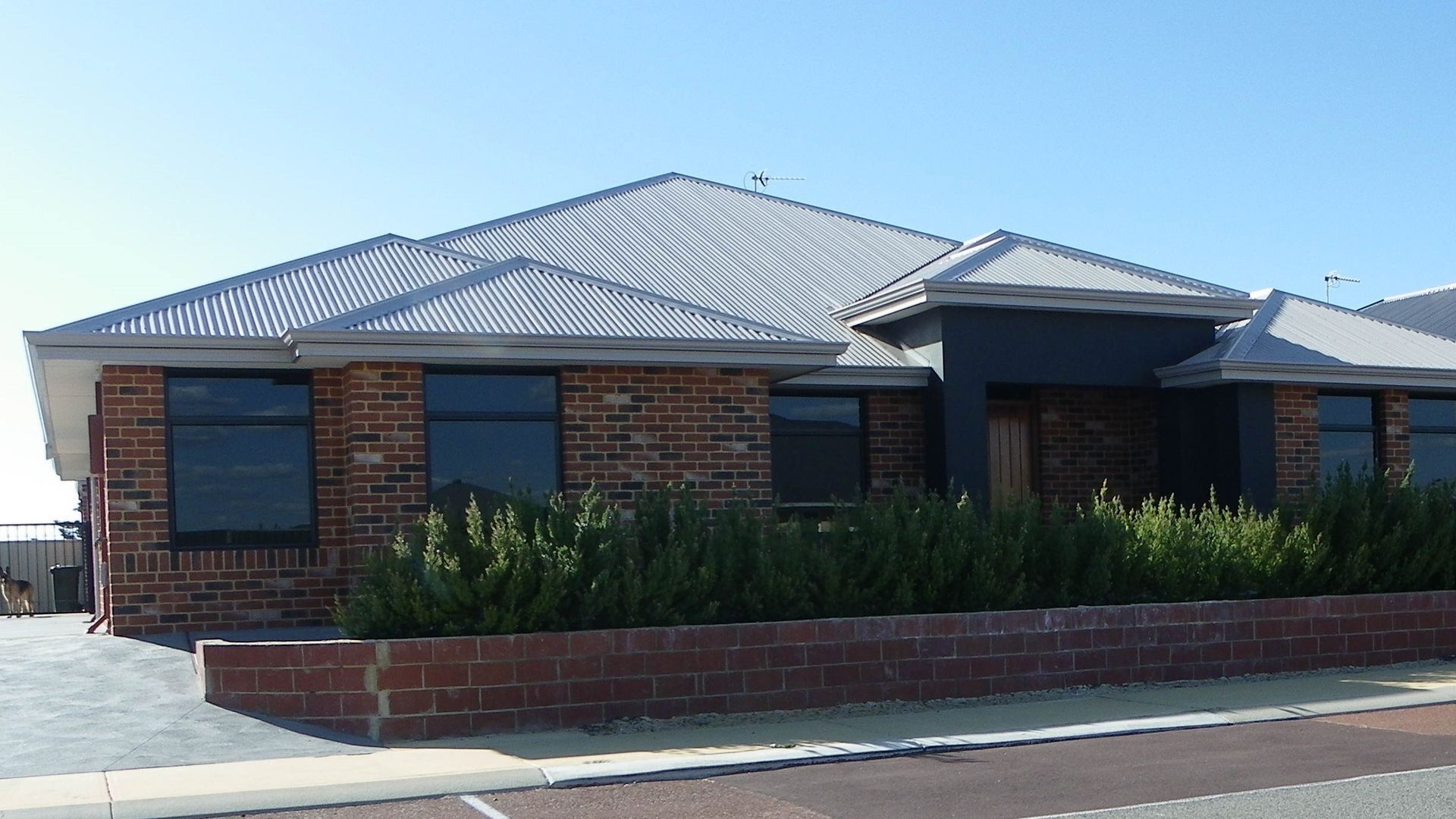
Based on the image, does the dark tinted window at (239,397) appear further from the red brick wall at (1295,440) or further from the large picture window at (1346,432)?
the large picture window at (1346,432)

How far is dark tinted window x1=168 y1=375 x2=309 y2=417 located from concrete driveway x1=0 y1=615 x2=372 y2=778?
2275 millimetres

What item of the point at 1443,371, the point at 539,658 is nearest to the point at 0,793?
the point at 539,658

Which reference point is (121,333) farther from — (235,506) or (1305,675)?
(1305,675)

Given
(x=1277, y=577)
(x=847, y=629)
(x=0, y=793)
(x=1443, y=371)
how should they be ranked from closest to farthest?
1. (x=0, y=793)
2. (x=847, y=629)
3. (x=1277, y=577)
4. (x=1443, y=371)

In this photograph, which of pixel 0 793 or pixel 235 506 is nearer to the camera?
pixel 0 793

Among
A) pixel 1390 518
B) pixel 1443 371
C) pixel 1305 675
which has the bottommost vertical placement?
pixel 1305 675

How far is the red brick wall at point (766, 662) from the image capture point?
10.1 metres

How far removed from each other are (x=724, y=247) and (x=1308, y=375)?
25.1 ft

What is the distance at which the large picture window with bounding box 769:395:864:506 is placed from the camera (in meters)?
16.2

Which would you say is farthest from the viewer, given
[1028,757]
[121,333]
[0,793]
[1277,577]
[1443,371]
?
[1443,371]

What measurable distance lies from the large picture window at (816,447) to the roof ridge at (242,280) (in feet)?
13.0

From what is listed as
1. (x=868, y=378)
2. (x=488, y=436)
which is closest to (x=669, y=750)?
(x=488, y=436)

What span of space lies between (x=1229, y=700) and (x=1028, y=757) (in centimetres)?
303

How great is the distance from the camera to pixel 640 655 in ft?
35.1
